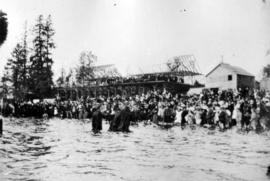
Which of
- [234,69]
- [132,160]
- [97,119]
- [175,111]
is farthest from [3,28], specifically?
[234,69]

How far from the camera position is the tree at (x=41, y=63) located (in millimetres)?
46406

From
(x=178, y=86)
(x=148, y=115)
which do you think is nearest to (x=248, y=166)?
(x=148, y=115)

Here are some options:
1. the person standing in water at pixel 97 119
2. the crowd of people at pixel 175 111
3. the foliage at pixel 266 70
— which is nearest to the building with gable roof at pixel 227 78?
the crowd of people at pixel 175 111

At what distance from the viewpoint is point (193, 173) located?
7.38 m

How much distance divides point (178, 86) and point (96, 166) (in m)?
32.1

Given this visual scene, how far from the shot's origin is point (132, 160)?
8.70 metres

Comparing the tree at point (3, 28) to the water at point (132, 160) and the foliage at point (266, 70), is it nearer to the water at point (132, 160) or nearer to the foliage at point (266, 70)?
the water at point (132, 160)

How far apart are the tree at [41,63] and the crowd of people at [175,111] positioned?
13.0 meters

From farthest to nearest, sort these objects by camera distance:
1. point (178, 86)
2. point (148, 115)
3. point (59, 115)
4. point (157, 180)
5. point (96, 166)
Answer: point (178, 86) → point (59, 115) → point (148, 115) → point (96, 166) → point (157, 180)

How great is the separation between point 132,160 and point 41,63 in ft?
137

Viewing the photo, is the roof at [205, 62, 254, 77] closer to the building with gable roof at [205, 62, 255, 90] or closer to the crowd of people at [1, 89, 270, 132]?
the building with gable roof at [205, 62, 255, 90]

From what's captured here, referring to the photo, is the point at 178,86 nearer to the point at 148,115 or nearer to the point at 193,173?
the point at 148,115

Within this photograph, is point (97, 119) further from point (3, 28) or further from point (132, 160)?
point (3, 28)

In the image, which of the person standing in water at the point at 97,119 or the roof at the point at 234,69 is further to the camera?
the roof at the point at 234,69
